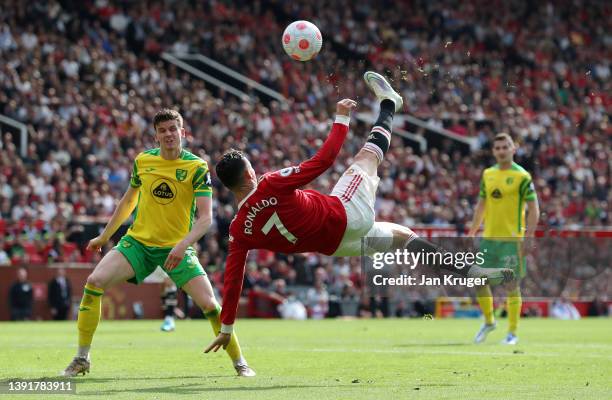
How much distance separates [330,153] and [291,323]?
Answer: 14.6 m

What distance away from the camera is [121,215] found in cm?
1095

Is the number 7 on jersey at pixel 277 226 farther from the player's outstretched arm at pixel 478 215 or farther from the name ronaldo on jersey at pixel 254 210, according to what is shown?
the player's outstretched arm at pixel 478 215

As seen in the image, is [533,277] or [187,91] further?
[187,91]

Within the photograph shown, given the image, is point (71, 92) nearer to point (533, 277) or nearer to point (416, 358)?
point (533, 277)

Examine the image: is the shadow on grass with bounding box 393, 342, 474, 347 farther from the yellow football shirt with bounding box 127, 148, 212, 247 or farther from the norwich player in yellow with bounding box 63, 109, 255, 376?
the yellow football shirt with bounding box 127, 148, 212, 247

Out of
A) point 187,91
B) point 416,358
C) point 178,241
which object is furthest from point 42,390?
point 187,91

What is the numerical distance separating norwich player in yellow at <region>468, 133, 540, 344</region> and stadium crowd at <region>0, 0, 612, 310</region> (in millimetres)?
8033

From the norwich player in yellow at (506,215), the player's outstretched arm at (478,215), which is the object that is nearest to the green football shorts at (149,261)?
the norwich player in yellow at (506,215)

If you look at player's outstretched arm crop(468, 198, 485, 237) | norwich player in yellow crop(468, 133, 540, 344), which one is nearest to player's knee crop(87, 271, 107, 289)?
norwich player in yellow crop(468, 133, 540, 344)

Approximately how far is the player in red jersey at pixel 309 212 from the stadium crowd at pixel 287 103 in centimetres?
1405

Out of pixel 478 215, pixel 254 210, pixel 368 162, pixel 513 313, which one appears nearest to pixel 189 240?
pixel 254 210

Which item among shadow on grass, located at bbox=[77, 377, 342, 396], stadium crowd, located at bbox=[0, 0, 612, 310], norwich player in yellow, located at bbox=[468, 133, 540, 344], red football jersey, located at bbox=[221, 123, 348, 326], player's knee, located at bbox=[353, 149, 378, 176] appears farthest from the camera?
stadium crowd, located at bbox=[0, 0, 612, 310]

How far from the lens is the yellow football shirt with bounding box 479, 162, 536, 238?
1612 centimetres

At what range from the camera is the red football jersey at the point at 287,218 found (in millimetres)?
9539
